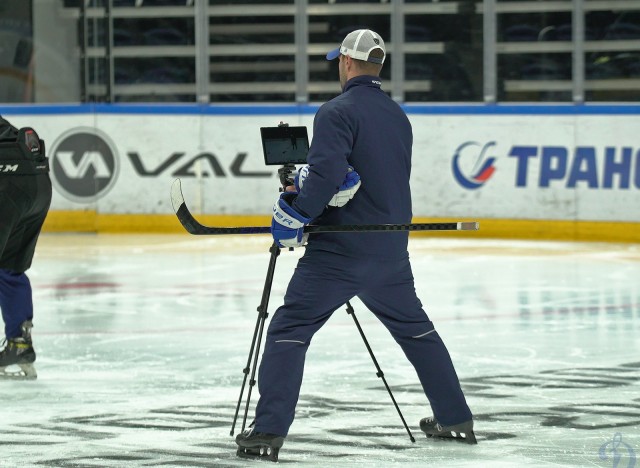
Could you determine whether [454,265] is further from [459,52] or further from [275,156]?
[275,156]

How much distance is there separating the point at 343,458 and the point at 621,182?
364 inches

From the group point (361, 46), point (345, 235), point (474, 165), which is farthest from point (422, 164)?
point (345, 235)

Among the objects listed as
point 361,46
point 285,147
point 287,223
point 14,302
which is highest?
point 361,46

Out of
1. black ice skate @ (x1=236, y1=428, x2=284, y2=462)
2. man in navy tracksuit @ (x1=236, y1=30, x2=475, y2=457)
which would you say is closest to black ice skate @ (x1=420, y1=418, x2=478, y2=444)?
man in navy tracksuit @ (x1=236, y1=30, x2=475, y2=457)

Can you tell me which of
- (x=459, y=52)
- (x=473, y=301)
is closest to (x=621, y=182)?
(x=459, y=52)

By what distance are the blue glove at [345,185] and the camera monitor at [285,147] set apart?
0.23 m

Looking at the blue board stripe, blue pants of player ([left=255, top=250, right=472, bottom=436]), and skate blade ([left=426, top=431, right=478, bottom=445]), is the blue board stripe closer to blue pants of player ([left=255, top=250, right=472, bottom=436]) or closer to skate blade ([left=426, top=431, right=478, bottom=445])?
skate blade ([left=426, top=431, right=478, bottom=445])

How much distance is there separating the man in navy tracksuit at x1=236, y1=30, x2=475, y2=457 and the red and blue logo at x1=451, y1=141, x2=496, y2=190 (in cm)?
928

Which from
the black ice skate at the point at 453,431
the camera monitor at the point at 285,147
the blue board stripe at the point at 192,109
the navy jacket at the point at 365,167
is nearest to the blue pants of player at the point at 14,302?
the camera monitor at the point at 285,147

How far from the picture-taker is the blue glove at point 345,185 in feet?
17.6

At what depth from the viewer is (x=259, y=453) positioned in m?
5.46

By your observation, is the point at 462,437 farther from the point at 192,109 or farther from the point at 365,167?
the point at 192,109

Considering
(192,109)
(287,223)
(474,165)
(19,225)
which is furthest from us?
(192,109)

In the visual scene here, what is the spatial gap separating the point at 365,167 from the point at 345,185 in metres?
0.13
